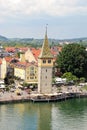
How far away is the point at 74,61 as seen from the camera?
45125 millimetres

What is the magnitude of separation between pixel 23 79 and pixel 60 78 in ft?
12.1

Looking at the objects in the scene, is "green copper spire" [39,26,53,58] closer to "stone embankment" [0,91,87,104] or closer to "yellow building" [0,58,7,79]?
"stone embankment" [0,91,87,104]

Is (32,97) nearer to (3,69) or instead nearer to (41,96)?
(41,96)

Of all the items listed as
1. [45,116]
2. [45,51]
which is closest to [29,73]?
[45,51]

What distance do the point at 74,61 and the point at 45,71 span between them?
24.5 ft

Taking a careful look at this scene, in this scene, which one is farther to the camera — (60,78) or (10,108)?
(60,78)

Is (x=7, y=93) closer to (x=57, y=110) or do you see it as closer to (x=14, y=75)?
(x=57, y=110)

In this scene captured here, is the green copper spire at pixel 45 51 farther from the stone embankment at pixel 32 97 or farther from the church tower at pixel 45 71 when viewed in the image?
the stone embankment at pixel 32 97

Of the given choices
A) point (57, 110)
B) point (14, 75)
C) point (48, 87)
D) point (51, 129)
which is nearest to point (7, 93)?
point (48, 87)

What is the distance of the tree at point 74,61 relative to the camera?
44.9 m

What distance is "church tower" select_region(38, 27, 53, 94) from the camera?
1501 inches

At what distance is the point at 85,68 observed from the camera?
45.6m

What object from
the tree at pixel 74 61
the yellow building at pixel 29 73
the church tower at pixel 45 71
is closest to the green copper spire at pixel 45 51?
the church tower at pixel 45 71

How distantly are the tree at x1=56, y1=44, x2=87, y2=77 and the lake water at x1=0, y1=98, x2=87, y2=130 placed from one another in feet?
27.4
